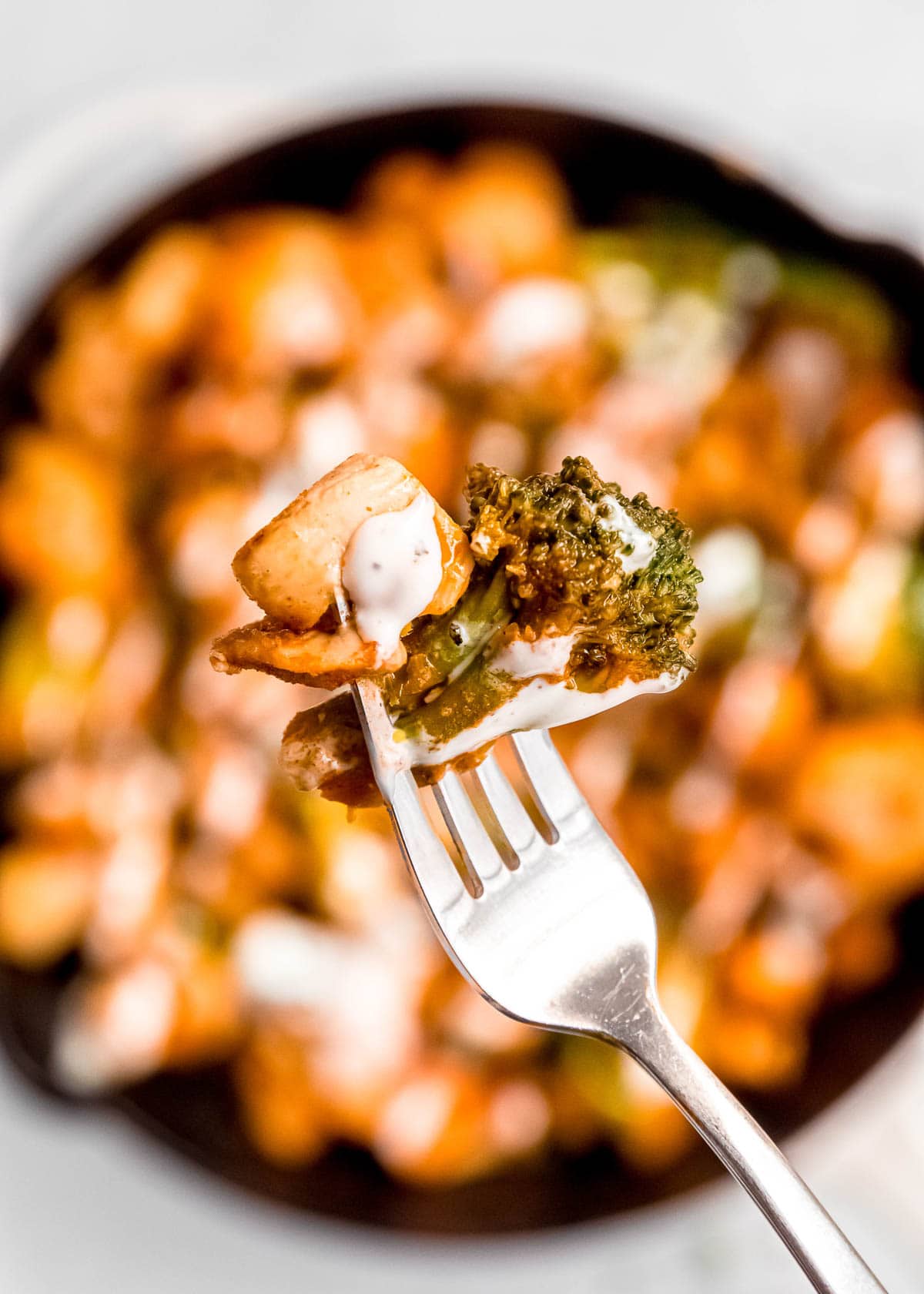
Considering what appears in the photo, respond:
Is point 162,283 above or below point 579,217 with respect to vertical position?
below

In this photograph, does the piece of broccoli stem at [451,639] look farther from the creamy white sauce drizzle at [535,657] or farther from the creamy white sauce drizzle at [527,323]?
the creamy white sauce drizzle at [527,323]

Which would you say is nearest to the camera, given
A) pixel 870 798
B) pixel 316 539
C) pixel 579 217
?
pixel 316 539

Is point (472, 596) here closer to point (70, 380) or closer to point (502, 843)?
point (502, 843)

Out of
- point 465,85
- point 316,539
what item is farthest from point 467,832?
point 465,85

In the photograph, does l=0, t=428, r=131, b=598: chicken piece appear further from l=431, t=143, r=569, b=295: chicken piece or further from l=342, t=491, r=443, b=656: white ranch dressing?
l=342, t=491, r=443, b=656: white ranch dressing

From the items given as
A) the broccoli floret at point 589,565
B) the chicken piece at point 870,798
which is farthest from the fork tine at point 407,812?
the chicken piece at point 870,798

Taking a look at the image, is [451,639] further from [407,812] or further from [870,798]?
[870,798]

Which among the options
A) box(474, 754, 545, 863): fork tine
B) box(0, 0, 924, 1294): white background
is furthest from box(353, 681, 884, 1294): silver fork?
box(0, 0, 924, 1294): white background

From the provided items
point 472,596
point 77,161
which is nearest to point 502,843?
point 472,596
